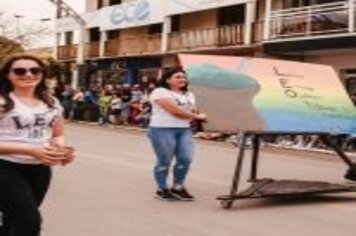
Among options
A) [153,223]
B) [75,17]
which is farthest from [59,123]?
[75,17]

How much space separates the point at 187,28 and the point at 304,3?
9944 millimetres

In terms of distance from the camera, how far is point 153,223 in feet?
30.8

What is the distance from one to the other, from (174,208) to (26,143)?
15.9ft

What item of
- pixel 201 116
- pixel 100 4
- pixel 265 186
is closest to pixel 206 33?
pixel 100 4

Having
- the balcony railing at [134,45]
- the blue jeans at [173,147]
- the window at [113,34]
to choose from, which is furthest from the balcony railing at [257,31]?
the blue jeans at [173,147]

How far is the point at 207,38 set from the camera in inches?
1577

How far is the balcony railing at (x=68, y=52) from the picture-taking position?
56.0m

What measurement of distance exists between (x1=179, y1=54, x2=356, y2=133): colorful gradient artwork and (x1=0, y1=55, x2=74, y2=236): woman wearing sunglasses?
4.73 meters

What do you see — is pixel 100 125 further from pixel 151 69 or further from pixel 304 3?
pixel 151 69

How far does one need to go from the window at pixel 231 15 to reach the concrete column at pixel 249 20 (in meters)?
2.19

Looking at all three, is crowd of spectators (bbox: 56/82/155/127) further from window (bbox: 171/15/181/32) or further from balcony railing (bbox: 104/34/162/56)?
window (bbox: 171/15/181/32)

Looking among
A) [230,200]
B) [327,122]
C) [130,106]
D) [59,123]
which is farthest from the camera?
[130,106]

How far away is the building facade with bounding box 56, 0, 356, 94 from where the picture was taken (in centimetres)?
3166

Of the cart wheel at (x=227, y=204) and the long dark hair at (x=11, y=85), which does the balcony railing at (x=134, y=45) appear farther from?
the long dark hair at (x=11, y=85)
